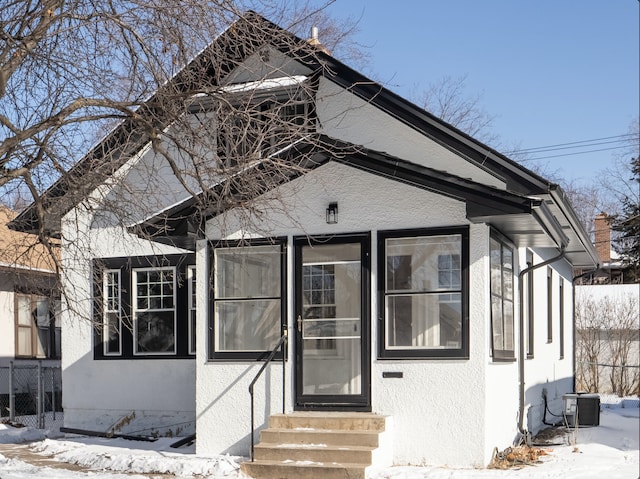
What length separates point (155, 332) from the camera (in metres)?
14.4

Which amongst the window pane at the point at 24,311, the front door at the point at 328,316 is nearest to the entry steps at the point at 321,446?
the front door at the point at 328,316

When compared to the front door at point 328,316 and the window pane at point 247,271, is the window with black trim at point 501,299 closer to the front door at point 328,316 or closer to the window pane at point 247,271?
the front door at point 328,316

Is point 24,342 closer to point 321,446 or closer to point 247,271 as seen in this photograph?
point 247,271

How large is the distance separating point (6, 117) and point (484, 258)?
221 inches

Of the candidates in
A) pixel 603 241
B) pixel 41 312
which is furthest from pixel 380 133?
pixel 603 241

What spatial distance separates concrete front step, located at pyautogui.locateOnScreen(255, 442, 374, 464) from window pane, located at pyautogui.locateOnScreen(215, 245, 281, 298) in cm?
212

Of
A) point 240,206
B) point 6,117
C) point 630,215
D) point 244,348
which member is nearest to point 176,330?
point 244,348

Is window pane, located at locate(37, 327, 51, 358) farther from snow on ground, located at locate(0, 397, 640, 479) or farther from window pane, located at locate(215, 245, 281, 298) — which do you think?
window pane, located at locate(215, 245, 281, 298)

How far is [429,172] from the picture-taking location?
9992 mm

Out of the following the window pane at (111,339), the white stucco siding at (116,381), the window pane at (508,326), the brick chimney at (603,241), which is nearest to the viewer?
the window pane at (508,326)

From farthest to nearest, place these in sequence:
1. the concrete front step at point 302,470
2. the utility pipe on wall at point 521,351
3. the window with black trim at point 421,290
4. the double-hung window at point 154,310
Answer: the double-hung window at point 154,310, the utility pipe on wall at point 521,351, the window with black trim at point 421,290, the concrete front step at point 302,470

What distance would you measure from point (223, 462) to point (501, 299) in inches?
161

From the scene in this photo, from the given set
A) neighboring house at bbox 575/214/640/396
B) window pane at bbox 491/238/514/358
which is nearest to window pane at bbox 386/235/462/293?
window pane at bbox 491/238/514/358

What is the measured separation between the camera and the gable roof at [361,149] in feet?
31.8
